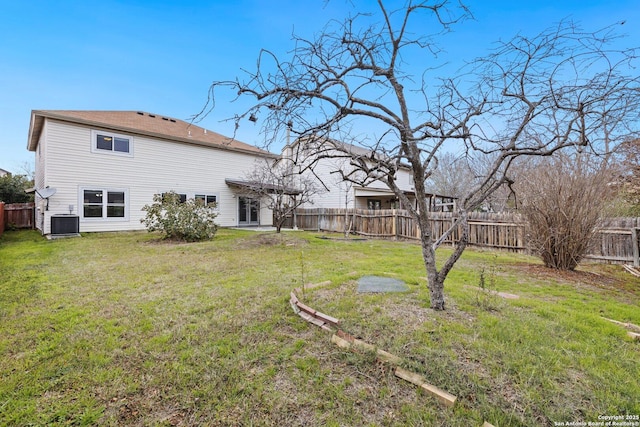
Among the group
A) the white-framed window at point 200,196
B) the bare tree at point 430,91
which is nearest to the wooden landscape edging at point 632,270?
the bare tree at point 430,91

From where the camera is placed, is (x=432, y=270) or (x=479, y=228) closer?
(x=432, y=270)

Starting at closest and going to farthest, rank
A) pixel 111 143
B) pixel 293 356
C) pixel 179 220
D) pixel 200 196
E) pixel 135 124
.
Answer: pixel 293 356
pixel 179 220
pixel 111 143
pixel 135 124
pixel 200 196

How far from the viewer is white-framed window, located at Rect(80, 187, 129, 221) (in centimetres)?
1130

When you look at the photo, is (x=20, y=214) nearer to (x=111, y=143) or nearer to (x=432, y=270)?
(x=111, y=143)

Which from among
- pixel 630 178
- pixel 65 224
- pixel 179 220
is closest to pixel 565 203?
pixel 630 178

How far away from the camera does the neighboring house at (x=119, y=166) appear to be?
34.9ft

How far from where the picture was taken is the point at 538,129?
317 centimetres

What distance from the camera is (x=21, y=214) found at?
45.0ft

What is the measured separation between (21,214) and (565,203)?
71.6 ft

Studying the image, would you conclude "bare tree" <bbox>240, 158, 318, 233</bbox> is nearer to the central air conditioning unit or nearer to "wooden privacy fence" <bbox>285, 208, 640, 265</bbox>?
"wooden privacy fence" <bbox>285, 208, 640, 265</bbox>

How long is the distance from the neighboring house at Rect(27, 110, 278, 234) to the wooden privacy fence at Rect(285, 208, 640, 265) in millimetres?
5195

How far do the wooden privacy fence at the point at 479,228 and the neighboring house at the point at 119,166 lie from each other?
5.19 metres

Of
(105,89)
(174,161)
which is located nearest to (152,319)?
(174,161)

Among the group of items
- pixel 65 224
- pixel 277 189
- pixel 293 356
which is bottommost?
pixel 293 356
